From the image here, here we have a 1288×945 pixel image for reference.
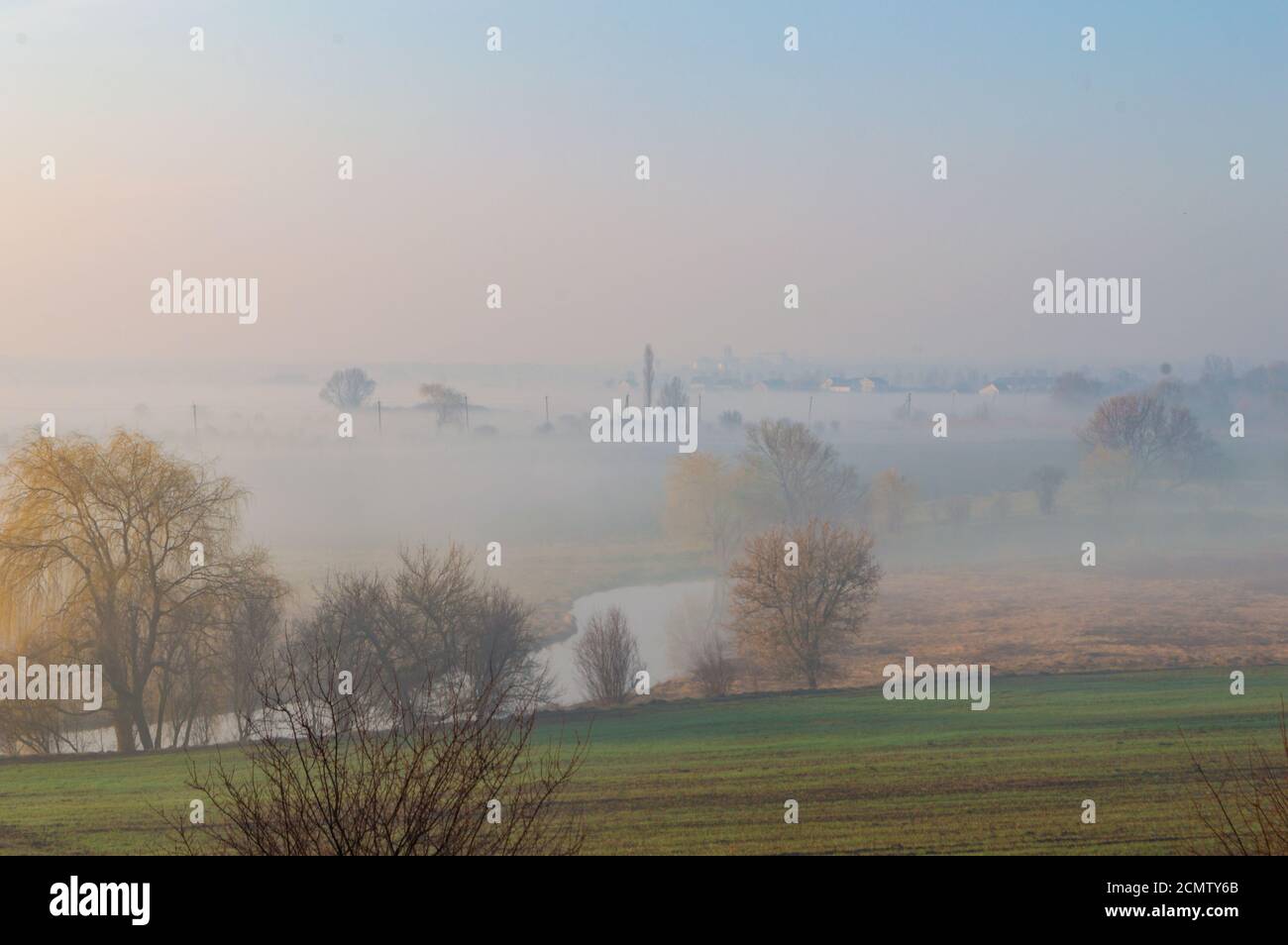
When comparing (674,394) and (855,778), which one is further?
(674,394)

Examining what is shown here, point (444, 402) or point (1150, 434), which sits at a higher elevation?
point (444, 402)

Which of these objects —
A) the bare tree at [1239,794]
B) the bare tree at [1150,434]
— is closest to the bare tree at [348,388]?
the bare tree at [1150,434]

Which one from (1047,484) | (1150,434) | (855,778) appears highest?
(1150,434)

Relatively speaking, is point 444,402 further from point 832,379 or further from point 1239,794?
point 1239,794

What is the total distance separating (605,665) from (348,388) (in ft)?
121

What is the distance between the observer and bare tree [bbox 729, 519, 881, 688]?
121ft

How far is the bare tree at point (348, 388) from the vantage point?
6981 cm

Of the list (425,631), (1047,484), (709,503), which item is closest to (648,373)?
(709,503)

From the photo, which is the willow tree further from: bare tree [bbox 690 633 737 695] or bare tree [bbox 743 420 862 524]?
bare tree [bbox 743 420 862 524]

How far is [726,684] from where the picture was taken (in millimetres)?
39562

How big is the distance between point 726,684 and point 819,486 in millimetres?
29645

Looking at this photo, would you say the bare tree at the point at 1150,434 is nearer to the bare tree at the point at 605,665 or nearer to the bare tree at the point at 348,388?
the bare tree at the point at 605,665

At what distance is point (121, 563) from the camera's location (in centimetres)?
3431

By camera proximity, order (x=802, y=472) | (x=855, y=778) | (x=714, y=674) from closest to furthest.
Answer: (x=855, y=778)
(x=714, y=674)
(x=802, y=472)
